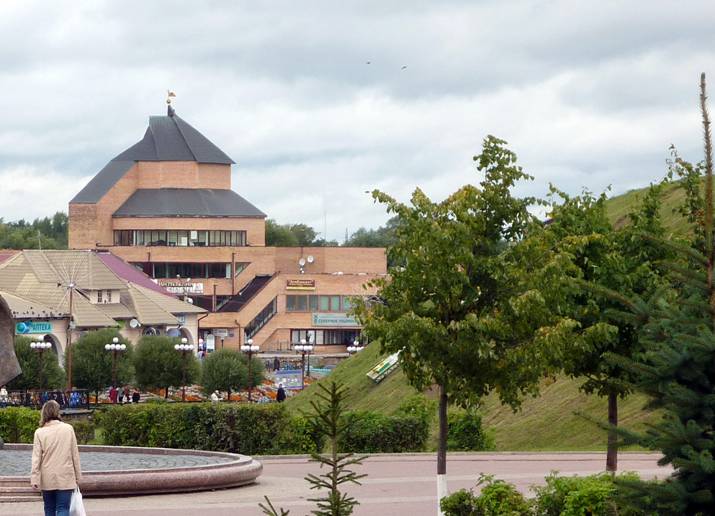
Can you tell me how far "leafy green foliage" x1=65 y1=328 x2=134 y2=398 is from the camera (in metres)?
65.2

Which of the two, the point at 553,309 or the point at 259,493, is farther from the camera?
the point at 259,493

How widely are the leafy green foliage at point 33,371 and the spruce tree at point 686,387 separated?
53.4m

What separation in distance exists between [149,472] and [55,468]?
6.77 m

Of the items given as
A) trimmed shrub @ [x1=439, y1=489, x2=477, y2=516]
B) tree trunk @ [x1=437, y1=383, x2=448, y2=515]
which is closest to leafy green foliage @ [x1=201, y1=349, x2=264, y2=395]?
tree trunk @ [x1=437, y1=383, x2=448, y2=515]

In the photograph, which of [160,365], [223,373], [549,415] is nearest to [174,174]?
[160,365]

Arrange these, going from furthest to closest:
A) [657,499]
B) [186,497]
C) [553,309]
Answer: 1. [186,497]
2. [553,309]
3. [657,499]

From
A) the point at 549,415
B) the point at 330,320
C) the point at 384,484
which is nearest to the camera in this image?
the point at 384,484

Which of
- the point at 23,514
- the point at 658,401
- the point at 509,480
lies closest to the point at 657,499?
the point at 658,401

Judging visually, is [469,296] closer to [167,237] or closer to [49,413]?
[49,413]

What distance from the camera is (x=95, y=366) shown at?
65.2 metres

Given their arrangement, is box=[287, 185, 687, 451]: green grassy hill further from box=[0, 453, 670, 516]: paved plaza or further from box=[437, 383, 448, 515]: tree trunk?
box=[437, 383, 448, 515]: tree trunk

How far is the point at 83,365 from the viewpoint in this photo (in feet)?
214

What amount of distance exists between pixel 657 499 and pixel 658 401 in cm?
61

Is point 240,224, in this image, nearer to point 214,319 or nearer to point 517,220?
point 214,319
